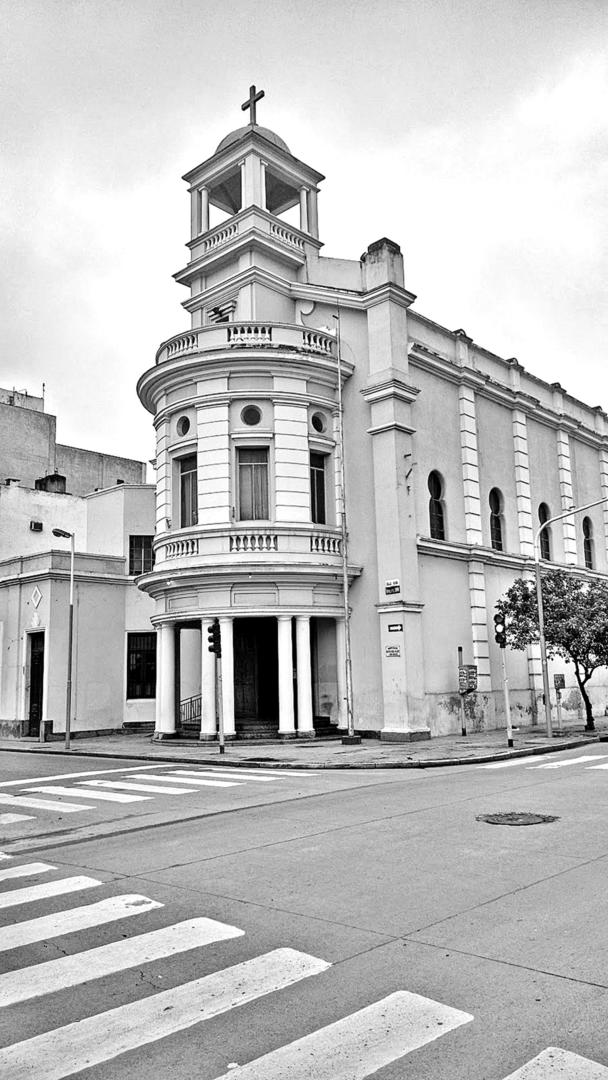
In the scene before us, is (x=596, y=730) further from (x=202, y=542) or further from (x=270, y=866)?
(x=270, y=866)

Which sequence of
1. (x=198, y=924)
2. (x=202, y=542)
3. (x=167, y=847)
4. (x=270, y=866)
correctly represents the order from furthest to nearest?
(x=202, y=542), (x=167, y=847), (x=270, y=866), (x=198, y=924)

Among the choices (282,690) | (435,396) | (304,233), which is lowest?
(282,690)

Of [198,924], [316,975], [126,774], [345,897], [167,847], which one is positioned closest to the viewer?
[316,975]

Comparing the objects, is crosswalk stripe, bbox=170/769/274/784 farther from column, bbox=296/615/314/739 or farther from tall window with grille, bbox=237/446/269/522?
tall window with grille, bbox=237/446/269/522

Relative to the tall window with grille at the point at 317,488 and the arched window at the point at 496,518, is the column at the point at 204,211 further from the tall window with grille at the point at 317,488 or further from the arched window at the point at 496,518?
the arched window at the point at 496,518

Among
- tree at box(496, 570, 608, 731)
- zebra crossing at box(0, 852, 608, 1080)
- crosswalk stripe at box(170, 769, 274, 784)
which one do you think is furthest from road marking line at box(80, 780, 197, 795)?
tree at box(496, 570, 608, 731)

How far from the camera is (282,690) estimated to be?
2511 centimetres

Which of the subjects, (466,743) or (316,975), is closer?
(316,975)

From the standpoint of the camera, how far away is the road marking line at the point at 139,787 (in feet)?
49.5

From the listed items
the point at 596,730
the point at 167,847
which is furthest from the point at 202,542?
the point at 167,847

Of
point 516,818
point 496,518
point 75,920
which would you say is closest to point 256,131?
point 496,518

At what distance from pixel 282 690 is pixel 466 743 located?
5.24 m

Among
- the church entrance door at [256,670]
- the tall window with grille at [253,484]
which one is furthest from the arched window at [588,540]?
the tall window with grille at [253,484]

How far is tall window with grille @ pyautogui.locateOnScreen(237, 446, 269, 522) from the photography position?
26219 millimetres
